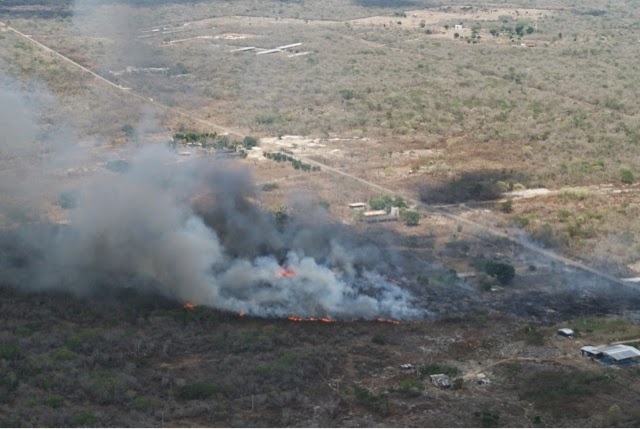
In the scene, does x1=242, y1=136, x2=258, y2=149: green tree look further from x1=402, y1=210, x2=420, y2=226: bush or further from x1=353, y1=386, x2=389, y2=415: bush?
x1=353, y1=386, x2=389, y2=415: bush

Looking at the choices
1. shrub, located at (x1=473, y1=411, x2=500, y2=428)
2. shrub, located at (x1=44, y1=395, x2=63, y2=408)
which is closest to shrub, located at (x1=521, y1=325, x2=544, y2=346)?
shrub, located at (x1=473, y1=411, x2=500, y2=428)

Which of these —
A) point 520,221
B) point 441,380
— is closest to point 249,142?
point 520,221

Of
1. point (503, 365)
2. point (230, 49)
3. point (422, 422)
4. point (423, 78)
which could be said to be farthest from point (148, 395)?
point (230, 49)

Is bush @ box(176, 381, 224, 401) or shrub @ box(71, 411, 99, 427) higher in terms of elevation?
shrub @ box(71, 411, 99, 427)

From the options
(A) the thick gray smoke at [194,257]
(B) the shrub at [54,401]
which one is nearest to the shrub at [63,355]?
(B) the shrub at [54,401]

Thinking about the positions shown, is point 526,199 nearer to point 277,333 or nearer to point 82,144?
point 277,333

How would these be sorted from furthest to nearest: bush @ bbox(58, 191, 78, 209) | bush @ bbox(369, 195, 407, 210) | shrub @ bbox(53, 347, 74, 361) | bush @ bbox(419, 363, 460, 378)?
1. bush @ bbox(369, 195, 407, 210)
2. bush @ bbox(58, 191, 78, 209)
3. bush @ bbox(419, 363, 460, 378)
4. shrub @ bbox(53, 347, 74, 361)

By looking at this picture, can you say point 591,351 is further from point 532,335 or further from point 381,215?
point 381,215
